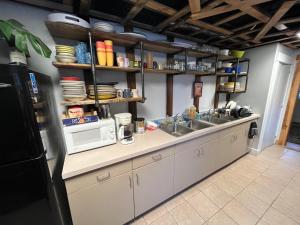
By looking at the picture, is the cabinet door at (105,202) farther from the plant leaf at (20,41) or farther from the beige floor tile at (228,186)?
the beige floor tile at (228,186)

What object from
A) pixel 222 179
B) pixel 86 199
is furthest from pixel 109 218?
pixel 222 179

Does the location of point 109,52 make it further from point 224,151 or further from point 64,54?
point 224,151

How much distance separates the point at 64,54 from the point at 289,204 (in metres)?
2.99

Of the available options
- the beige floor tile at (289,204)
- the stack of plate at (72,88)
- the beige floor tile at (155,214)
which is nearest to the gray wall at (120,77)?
the stack of plate at (72,88)

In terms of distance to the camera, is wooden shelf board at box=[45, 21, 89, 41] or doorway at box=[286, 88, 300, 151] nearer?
wooden shelf board at box=[45, 21, 89, 41]

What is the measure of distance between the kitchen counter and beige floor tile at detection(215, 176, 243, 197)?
2.91ft

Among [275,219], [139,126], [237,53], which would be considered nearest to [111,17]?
[139,126]

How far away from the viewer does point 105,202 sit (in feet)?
3.95

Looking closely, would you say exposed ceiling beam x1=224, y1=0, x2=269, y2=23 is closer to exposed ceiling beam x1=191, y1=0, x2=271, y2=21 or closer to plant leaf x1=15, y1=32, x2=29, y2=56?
exposed ceiling beam x1=191, y1=0, x2=271, y2=21

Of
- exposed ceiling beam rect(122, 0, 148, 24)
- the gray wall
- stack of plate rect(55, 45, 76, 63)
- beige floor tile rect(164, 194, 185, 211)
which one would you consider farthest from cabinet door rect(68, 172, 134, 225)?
exposed ceiling beam rect(122, 0, 148, 24)

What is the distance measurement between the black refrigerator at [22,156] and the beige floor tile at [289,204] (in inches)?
94.5

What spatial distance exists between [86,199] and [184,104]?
192 centimetres

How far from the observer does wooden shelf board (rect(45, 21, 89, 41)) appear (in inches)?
Result: 42.4

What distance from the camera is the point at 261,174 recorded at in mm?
2223
